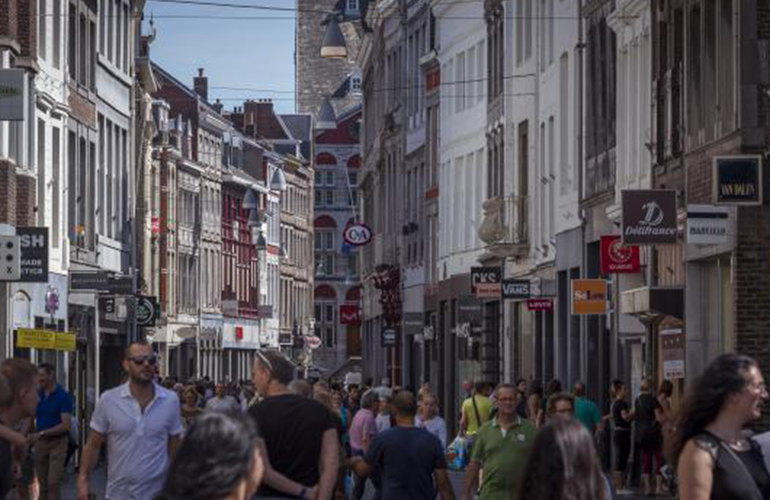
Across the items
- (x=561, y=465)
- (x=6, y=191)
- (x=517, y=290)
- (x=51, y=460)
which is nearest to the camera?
(x=561, y=465)

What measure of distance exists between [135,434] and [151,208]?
8827 centimetres

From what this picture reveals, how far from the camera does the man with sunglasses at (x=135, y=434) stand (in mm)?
15922

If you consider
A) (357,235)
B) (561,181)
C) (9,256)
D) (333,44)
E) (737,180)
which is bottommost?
(9,256)

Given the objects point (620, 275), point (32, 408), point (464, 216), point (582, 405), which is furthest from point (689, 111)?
point (464, 216)

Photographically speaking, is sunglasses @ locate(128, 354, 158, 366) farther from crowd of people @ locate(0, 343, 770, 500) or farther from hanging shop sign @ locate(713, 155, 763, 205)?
hanging shop sign @ locate(713, 155, 763, 205)

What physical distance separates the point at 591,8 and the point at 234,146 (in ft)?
304

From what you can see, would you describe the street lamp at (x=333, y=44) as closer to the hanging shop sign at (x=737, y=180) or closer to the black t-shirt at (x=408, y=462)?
the hanging shop sign at (x=737, y=180)

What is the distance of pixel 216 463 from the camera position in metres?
7.46

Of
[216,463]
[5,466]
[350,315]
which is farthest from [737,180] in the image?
[350,315]

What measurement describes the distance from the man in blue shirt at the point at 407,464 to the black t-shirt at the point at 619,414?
19229mm

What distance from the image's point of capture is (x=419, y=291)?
73.8 meters

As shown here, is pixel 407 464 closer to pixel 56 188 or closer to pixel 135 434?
pixel 135 434

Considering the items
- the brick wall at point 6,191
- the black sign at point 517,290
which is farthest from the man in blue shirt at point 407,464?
the black sign at point 517,290

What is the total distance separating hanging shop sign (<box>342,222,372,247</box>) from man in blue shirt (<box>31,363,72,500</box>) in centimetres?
5749
